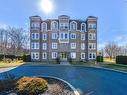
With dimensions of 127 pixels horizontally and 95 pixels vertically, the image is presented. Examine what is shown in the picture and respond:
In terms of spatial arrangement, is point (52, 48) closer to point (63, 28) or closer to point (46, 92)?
point (63, 28)

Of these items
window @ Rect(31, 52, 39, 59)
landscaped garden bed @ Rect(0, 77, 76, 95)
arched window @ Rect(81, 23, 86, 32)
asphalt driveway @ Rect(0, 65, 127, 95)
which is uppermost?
arched window @ Rect(81, 23, 86, 32)

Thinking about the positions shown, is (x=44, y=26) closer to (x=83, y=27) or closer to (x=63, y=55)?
(x=63, y=55)

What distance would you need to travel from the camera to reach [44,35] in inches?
2087

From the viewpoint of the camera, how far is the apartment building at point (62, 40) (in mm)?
52312

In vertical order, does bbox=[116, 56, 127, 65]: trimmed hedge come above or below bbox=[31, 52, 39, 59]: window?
below

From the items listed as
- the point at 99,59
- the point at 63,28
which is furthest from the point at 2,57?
the point at 99,59

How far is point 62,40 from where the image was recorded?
52.2 metres

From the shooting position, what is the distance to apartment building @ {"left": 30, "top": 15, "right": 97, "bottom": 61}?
52.3 m

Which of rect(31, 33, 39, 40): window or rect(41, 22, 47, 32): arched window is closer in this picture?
rect(31, 33, 39, 40): window

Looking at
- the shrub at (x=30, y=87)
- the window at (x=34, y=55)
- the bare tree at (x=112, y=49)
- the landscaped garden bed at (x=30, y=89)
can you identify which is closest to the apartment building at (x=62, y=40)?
the window at (x=34, y=55)

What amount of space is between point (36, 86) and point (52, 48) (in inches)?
1659

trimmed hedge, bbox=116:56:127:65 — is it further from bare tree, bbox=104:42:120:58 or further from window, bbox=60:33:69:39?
bare tree, bbox=104:42:120:58

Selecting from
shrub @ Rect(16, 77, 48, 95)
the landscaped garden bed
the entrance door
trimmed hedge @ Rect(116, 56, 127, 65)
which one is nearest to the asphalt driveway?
the landscaped garden bed

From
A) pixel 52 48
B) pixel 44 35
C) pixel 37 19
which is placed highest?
pixel 37 19
